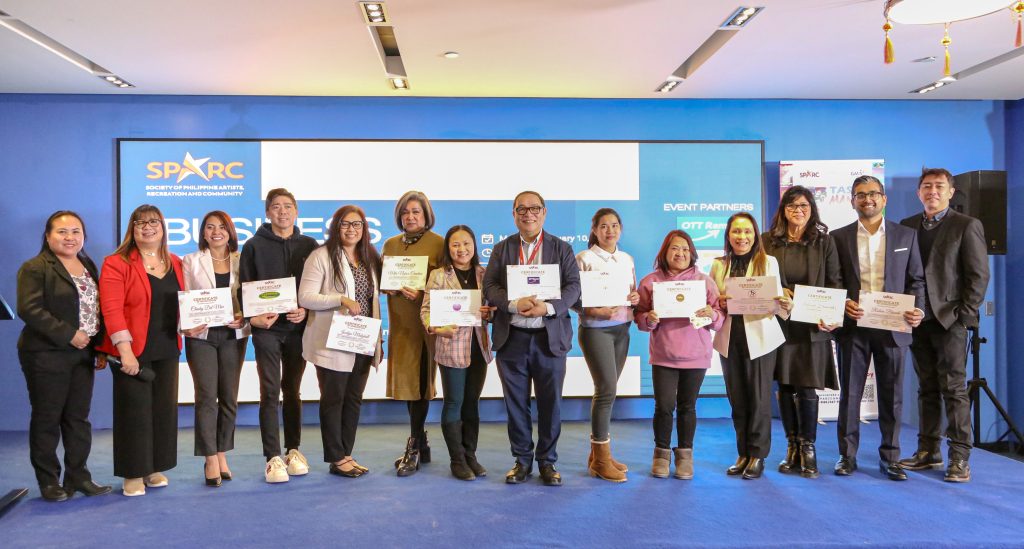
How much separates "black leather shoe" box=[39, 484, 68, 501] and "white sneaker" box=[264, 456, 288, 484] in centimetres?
101

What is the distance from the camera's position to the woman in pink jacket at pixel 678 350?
3680 mm

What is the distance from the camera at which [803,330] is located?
A: 3.75m

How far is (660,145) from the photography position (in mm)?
5754

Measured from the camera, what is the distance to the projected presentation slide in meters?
5.50

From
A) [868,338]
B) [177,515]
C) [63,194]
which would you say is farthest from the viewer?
[63,194]

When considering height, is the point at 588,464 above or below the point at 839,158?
below

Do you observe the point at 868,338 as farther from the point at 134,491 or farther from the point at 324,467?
the point at 134,491

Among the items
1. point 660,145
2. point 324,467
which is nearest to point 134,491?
point 324,467

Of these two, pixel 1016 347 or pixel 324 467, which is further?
pixel 1016 347

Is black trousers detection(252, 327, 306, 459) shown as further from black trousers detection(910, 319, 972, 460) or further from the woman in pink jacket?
black trousers detection(910, 319, 972, 460)

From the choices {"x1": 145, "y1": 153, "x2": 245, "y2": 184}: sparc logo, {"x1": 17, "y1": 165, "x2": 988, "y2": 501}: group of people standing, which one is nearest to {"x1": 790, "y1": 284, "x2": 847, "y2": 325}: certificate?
{"x1": 17, "y1": 165, "x2": 988, "y2": 501}: group of people standing

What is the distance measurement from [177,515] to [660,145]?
452 cm

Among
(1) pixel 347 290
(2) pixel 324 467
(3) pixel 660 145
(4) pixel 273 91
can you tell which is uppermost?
(4) pixel 273 91

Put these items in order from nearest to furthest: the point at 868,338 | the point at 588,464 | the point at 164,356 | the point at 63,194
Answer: the point at 164,356, the point at 868,338, the point at 588,464, the point at 63,194
